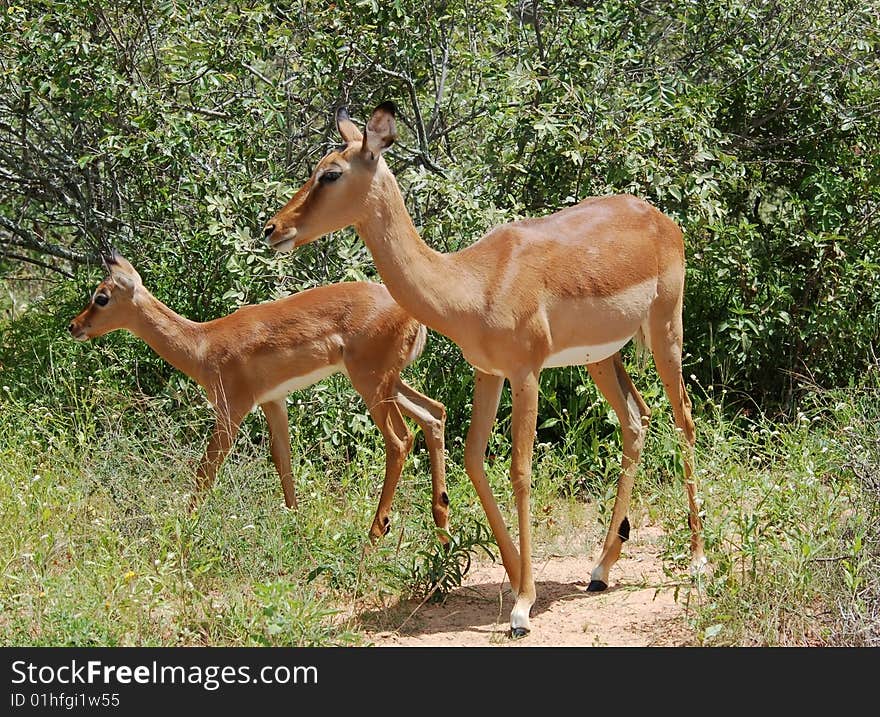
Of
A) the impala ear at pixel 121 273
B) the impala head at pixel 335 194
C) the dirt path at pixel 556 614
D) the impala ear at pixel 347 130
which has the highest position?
the impala ear at pixel 347 130

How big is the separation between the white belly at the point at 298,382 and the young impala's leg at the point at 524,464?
1.69 m

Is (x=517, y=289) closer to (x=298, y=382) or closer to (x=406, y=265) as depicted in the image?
(x=406, y=265)

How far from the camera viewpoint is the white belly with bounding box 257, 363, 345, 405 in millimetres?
6852

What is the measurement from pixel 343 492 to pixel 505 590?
4.77 ft

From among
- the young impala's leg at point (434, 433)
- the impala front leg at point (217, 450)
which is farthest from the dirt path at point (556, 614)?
the impala front leg at point (217, 450)

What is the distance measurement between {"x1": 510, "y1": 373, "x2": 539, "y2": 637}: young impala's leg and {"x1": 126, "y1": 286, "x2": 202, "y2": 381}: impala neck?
231 centimetres

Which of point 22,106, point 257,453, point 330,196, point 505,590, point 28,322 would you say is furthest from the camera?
point 28,322

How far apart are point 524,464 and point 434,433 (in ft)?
4.31

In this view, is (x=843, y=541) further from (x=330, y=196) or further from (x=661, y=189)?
(x=661, y=189)

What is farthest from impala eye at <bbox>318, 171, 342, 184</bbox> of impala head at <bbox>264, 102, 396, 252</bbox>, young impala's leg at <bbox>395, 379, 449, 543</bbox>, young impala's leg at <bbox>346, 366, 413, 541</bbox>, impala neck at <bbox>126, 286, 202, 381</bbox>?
impala neck at <bbox>126, 286, 202, 381</bbox>

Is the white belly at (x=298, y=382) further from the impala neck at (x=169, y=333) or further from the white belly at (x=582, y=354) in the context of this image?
the white belly at (x=582, y=354)

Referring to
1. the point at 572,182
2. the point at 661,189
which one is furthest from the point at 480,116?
the point at 661,189

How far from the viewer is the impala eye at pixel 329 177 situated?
5234 mm

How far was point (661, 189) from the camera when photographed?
7797 mm
